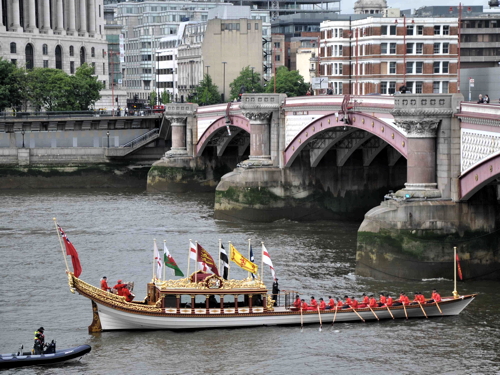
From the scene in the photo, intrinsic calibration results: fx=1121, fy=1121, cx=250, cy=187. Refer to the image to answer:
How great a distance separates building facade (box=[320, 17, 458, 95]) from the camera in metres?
99.2

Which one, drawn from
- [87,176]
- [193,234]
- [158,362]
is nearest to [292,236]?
[193,234]

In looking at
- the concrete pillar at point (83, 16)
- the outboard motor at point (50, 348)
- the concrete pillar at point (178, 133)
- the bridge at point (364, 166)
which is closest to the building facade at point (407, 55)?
the bridge at point (364, 166)

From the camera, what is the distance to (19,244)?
5941 centimetres

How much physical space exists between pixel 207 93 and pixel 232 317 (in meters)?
103

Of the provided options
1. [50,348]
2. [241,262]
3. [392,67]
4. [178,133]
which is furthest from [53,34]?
[50,348]

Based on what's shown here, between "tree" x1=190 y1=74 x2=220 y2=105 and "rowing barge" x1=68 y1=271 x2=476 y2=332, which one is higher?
"tree" x1=190 y1=74 x2=220 y2=105

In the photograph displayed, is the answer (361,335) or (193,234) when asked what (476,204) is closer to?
(361,335)

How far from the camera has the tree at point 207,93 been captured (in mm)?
142000

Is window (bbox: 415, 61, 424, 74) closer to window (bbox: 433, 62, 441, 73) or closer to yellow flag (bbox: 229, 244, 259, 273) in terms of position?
window (bbox: 433, 62, 441, 73)

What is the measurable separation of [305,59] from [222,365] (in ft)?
418

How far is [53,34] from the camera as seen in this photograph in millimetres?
163250

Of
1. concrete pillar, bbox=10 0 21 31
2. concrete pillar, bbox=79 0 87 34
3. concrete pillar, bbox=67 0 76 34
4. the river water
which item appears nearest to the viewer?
the river water

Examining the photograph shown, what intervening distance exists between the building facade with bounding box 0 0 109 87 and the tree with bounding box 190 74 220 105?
87.6 feet

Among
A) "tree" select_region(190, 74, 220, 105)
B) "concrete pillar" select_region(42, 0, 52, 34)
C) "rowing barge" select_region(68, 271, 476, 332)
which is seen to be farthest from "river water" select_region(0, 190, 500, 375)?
"concrete pillar" select_region(42, 0, 52, 34)
